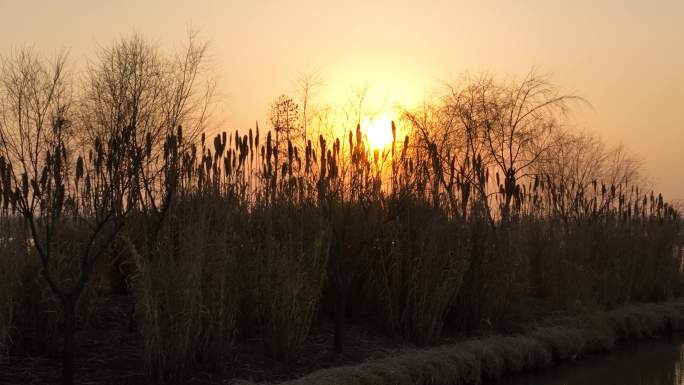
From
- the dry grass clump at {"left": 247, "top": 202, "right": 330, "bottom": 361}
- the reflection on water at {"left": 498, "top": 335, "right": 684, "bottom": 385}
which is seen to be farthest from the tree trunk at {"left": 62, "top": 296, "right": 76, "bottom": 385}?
the reflection on water at {"left": 498, "top": 335, "right": 684, "bottom": 385}

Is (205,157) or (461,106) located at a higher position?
(461,106)

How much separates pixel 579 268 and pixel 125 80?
9653 mm

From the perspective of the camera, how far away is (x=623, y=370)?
11906 millimetres

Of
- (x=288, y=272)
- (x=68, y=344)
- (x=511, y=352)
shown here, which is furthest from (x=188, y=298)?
(x=511, y=352)

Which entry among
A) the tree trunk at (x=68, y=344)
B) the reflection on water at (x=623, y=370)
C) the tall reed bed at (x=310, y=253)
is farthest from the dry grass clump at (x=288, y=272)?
the reflection on water at (x=623, y=370)

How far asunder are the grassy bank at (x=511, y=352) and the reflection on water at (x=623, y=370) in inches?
9.6

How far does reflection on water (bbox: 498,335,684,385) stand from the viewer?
11.1m

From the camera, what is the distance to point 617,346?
13844 mm

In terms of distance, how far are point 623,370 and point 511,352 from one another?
2204 mm

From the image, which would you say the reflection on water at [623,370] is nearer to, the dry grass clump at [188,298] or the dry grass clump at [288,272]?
the dry grass clump at [288,272]

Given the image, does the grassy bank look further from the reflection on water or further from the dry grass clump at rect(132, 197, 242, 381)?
the dry grass clump at rect(132, 197, 242, 381)

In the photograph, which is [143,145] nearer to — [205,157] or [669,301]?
[205,157]

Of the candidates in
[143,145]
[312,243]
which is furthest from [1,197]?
[312,243]

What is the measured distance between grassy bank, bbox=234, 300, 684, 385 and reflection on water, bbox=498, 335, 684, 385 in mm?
243
